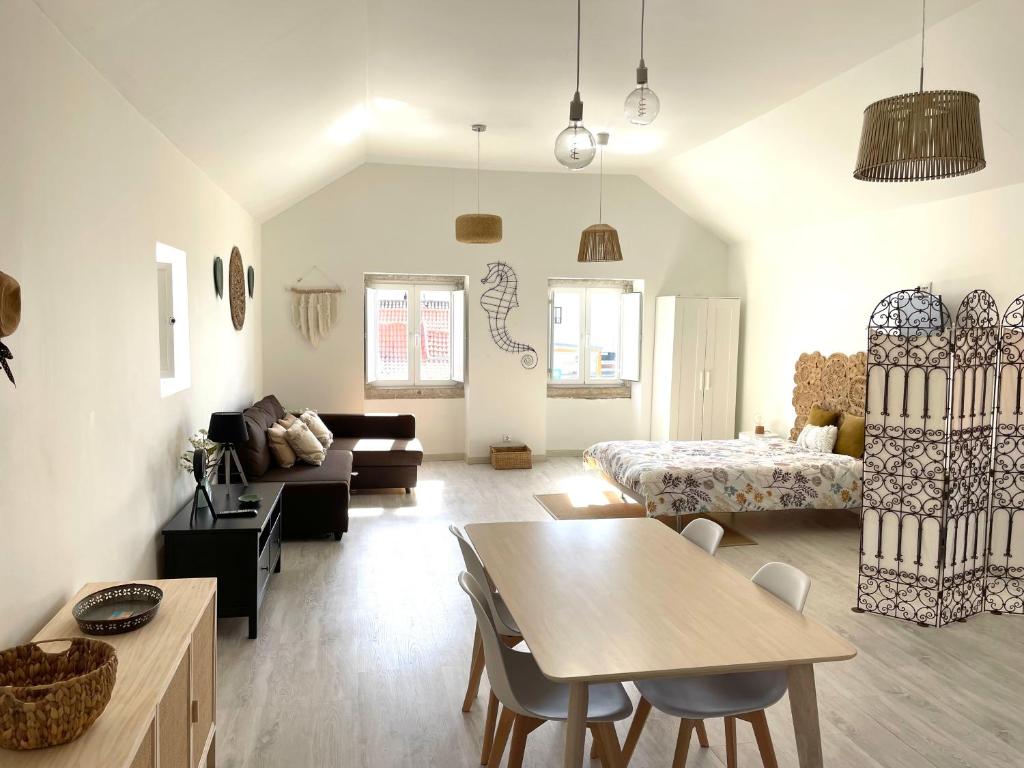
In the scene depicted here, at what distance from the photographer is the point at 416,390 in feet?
27.3

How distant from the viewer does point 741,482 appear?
5453 mm

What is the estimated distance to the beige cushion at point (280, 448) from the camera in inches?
218

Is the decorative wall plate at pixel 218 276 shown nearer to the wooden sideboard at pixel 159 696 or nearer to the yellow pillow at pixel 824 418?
the wooden sideboard at pixel 159 696

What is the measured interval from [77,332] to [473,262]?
563 centimetres

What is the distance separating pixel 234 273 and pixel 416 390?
9.26 feet

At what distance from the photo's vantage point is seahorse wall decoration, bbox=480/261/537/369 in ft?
26.6

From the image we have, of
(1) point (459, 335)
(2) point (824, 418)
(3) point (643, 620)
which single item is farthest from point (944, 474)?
(1) point (459, 335)

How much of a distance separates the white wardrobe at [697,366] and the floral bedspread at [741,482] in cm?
238

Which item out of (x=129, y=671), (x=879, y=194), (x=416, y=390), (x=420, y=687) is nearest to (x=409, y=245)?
(x=416, y=390)

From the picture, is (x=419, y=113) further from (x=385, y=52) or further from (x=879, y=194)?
(x=879, y=194)

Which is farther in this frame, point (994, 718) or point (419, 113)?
point (419, 113)

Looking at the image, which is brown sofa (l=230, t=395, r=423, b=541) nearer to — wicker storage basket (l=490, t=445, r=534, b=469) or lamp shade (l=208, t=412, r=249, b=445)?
lamp shade (l=208, t=412, r=249, b=445)

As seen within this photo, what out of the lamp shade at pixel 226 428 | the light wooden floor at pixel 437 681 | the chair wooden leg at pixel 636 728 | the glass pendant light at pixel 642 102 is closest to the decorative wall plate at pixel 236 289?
the lamp shade at pixel 226 428

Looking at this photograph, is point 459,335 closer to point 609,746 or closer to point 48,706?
point 609,746
